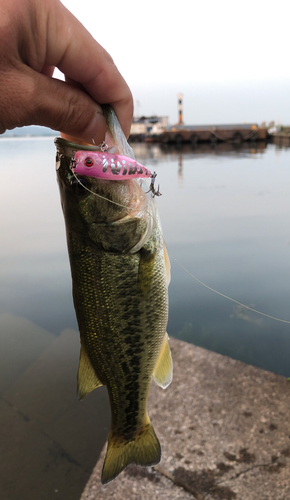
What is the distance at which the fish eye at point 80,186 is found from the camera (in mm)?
1573

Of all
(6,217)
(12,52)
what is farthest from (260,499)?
(6,217)

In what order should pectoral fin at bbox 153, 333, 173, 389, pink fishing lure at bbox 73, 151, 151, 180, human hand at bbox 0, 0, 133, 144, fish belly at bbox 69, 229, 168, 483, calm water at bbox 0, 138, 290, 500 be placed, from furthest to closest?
calm water at bbox 0, 138, 290, 500 → pectoral fin at bbox 153, 333, 173, 389 → fish belly at bbox 69, 229, 168, 483 → pink fishing lure at bbox 73, 151, 151, 180 → human hand at bbox 0, 0, 133, 144

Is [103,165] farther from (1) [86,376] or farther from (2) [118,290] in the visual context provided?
(1) [86,376]

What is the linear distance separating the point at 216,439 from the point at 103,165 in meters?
2.73

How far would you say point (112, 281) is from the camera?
1743mm

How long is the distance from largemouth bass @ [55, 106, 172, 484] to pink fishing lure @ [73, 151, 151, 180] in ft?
0.21

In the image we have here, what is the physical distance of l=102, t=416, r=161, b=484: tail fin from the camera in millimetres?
1899

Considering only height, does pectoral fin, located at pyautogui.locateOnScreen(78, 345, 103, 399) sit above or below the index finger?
below

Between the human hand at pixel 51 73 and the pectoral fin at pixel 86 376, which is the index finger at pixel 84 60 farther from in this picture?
the pectoral fin at pixel 86 376

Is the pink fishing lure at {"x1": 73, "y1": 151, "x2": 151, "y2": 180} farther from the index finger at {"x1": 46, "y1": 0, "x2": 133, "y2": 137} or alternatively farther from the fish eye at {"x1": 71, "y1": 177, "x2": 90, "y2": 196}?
the index finger at {"x1": 46, "y1": 0, "x2": 133, "y2": 137}

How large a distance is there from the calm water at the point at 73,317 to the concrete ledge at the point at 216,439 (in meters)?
0.87

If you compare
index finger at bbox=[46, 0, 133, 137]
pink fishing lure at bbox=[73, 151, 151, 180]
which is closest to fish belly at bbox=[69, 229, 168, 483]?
pink fishing lure at bbox=[73, 151, 151, 180]

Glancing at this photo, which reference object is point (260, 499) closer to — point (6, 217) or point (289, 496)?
point (289, 496)

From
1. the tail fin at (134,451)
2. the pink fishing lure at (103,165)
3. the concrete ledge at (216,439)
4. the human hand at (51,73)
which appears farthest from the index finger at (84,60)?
the concrete ledge at (216,439)
